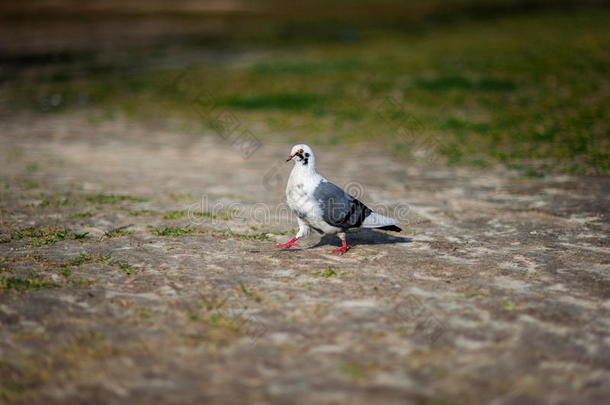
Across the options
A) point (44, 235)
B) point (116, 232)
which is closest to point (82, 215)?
point (44, 235)

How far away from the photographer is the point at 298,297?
603 cm

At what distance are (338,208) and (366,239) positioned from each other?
1.31 meters

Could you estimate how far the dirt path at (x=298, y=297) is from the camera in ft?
14.9

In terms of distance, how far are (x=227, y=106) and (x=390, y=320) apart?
1584 cm

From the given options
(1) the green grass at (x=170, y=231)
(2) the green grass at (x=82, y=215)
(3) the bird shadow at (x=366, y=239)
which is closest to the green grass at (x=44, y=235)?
(2) the green grass at (x=82, y=215)

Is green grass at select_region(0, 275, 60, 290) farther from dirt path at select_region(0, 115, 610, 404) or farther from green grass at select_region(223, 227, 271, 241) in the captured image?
green grass at select_region(223, 227, 271, 241)

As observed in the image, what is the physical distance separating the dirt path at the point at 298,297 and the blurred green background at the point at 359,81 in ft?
14.4

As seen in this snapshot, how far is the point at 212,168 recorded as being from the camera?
504 inches

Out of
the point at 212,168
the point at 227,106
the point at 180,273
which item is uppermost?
the point at 227,106

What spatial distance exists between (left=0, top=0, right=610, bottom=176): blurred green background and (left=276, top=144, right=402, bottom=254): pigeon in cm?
611

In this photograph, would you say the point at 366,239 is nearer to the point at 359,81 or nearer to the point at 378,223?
the point at 378,223

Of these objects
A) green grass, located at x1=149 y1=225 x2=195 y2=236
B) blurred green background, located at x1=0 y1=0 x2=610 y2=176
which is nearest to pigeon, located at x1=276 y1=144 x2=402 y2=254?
green grass, located at x1=149 y1=225 x2=195 y2=236

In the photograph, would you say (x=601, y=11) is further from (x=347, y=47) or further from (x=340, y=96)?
(x=340, y=96)

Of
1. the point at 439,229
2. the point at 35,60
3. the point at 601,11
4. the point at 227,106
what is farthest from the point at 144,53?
the point at 601,11
